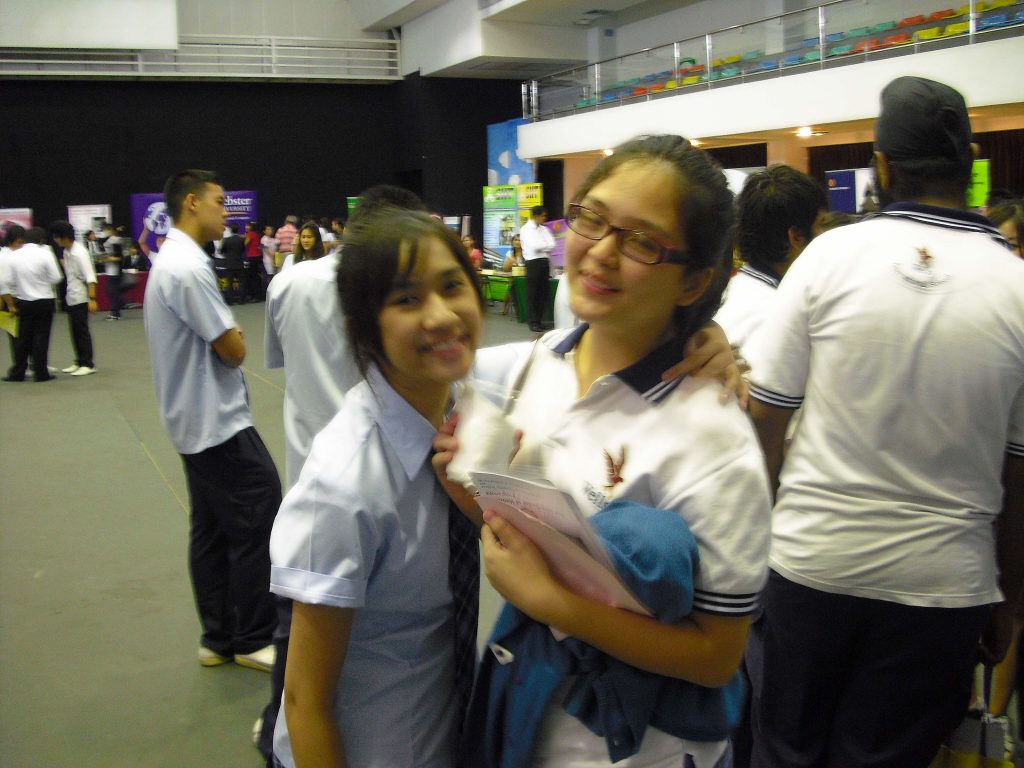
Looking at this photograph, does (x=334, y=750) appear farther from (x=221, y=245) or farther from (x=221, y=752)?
(x=221, y=245)

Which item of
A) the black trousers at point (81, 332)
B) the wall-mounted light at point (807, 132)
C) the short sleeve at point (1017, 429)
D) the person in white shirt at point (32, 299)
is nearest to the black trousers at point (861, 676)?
the short sleeve at point (1017, 429)

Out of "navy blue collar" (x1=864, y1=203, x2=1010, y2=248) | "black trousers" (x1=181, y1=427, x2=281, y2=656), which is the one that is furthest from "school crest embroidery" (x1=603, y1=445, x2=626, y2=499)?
"black trousers" (x1=181, y1=427, x2=281, y2=656)

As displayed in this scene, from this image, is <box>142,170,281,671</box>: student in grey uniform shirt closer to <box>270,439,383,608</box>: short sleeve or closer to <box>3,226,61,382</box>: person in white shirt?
<box>270,439,383,608</box>: short sleeve

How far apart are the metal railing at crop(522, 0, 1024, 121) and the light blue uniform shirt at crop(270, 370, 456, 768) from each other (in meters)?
9.84

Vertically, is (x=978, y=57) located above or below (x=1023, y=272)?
above

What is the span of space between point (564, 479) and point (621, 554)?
19 cm

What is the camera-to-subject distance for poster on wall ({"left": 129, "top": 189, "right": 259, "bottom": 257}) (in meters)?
18.3

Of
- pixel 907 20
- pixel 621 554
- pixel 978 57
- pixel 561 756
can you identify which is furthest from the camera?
pixel 907 20

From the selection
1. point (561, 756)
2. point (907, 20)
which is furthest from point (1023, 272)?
point (907, 20)

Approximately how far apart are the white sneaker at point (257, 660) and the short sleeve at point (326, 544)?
2.38m

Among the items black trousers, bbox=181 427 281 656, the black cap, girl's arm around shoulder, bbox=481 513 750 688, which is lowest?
black trousers, bbox=181 427 281 656

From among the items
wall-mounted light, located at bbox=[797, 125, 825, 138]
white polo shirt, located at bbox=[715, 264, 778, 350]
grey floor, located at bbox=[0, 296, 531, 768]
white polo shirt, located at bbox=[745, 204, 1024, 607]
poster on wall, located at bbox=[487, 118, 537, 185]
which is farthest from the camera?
poster on wall, located at bbox=[487, 118, 537, 185]

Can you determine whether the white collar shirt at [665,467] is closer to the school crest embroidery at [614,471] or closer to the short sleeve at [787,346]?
the school crest embroidery at [614,471]

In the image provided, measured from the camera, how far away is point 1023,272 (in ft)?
5.37
